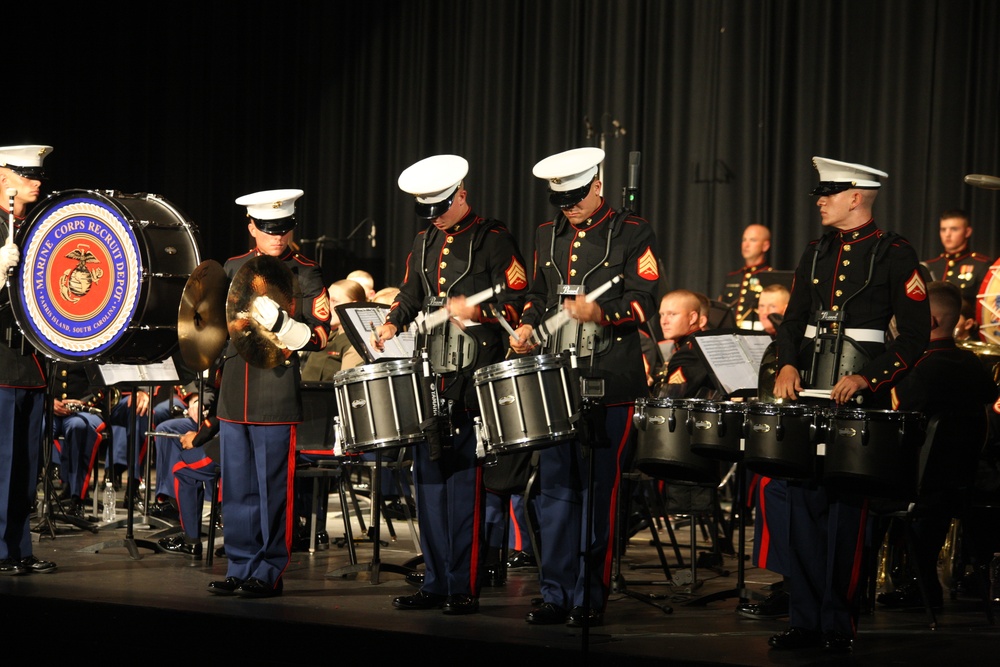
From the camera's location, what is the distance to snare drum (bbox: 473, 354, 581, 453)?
4.48 m

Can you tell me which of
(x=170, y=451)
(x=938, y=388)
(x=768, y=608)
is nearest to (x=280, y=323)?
(x=768, y=608)

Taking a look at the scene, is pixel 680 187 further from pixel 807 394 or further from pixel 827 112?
pixel 807 394

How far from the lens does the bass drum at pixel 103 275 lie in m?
5.44

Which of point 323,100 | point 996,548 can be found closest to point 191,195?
point 323,100

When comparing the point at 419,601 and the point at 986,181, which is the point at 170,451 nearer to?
the point at 419,601

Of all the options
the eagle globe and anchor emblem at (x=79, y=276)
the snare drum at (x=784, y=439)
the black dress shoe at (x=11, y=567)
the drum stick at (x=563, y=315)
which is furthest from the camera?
the black dress shoe at (x=11, y=567)

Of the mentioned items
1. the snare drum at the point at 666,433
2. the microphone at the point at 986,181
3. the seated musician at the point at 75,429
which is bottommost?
the seated musician at the point at 75,429

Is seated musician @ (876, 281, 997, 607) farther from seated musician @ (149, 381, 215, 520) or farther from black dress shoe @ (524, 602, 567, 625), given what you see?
seated musician @ (149, 381, 215, 520)

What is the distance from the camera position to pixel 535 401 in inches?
176

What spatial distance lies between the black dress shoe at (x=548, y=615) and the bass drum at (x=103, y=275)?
211 cm

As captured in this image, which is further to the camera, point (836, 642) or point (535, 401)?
point (535, 401)

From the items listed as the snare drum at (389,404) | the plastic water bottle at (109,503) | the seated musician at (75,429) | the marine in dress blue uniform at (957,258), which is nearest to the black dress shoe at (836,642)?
the snare drum at (389,404)

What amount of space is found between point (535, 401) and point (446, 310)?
0.68 m

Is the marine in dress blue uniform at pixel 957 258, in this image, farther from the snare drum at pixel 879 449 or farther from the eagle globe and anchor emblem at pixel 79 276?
the eagle globe and anchor emblem at pixel 79 276
